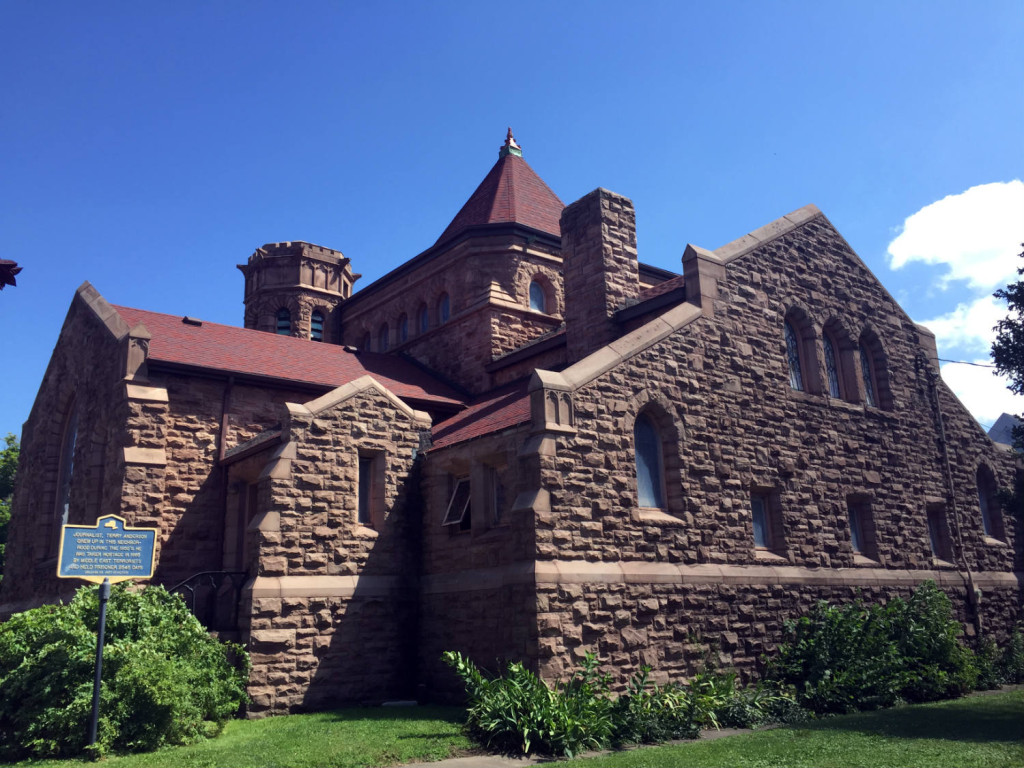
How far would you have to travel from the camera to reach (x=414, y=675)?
50.2ft

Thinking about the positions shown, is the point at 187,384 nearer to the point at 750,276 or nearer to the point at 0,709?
the point at 0,709

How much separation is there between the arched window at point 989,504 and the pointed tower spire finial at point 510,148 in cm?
1691


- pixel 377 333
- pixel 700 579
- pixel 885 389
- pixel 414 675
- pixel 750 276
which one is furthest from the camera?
pixel 377 333

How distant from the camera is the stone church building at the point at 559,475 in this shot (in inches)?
533

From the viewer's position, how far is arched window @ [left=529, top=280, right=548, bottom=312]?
2373cm

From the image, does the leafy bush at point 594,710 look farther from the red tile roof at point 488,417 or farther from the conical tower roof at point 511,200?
the conical tower roof at point 511,200

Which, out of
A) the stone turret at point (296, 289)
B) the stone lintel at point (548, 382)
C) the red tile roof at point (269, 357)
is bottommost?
the stone lintel at point (548, 382)

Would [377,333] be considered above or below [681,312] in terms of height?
above

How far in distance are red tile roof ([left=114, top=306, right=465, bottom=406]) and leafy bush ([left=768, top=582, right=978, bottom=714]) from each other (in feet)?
29.6

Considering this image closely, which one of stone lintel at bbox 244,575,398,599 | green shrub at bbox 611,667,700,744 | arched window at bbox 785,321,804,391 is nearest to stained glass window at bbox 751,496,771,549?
arched window at bbox 785,321,804,391

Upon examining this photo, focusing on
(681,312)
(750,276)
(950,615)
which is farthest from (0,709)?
(950,615)

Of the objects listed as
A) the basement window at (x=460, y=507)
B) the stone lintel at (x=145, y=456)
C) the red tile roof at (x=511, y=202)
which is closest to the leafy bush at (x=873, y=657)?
the basement window at (x=460, y=507)

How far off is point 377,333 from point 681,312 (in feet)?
46.2

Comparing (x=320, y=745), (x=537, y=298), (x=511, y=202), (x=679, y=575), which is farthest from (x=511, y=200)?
(x=320, y=745)
